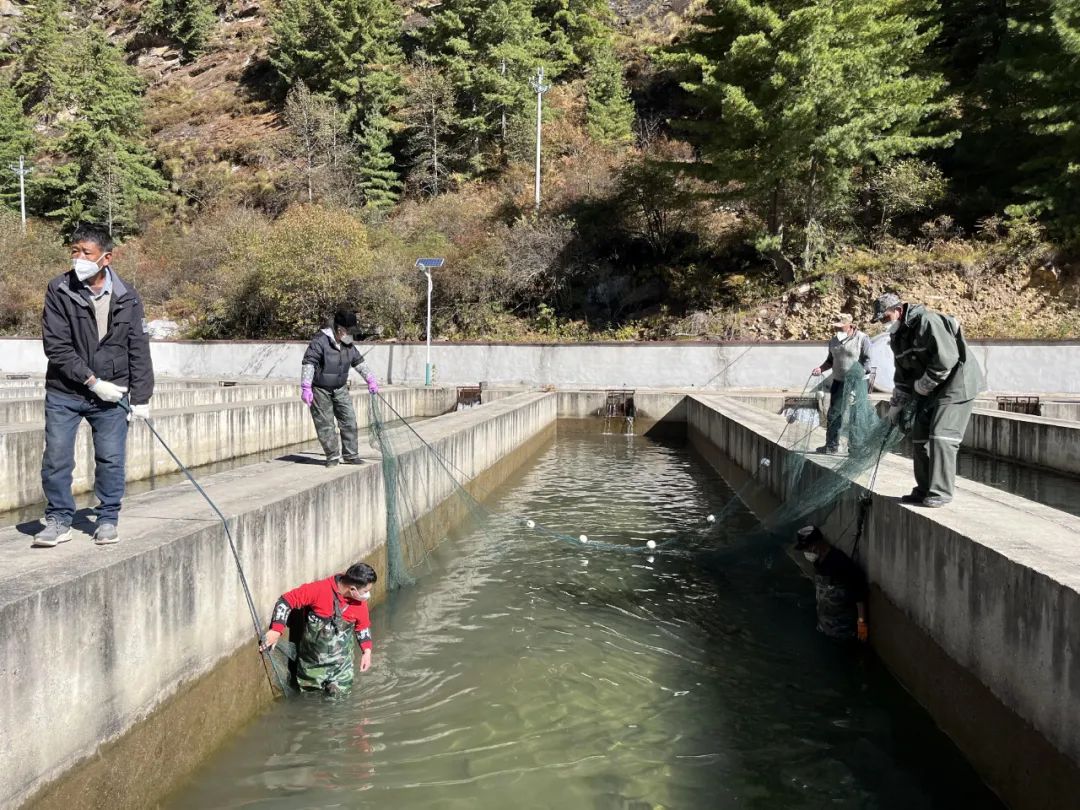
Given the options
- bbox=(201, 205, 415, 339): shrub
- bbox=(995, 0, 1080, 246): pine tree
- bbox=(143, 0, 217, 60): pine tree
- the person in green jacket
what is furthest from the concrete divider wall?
bbox=(143, 0, 217, 60): pine tree

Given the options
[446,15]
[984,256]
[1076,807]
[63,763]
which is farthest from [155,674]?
[446,15]

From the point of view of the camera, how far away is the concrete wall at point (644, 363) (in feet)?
77.8

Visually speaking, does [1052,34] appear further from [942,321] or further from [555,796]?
[555,796]

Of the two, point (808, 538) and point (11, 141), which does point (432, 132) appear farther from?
point (808, 538)

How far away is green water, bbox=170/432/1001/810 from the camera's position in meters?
4.32

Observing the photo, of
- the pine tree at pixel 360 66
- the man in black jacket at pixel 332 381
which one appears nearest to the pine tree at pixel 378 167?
the pine tree at pixel 360 66

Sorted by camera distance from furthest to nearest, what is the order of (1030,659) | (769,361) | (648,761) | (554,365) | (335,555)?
1. (554,365)
2. (769,361)
3. (335,555)
4. (648,761)
5. (1030,659)

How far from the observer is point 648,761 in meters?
4.66

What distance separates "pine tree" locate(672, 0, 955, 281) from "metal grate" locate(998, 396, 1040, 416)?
10653mm

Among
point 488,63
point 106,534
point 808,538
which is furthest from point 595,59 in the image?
point 106,534

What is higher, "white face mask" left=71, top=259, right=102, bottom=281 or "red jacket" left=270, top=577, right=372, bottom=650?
"white face mask" left=71, top=259, right=102, bottom=281

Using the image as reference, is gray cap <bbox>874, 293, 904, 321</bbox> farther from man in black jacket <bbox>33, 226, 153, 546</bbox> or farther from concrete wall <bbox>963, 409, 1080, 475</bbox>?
concrete wall <bbox>963, 409, 1080, 475</bbox>

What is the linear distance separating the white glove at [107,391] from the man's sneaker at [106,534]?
77 cm

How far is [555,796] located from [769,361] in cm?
2402
